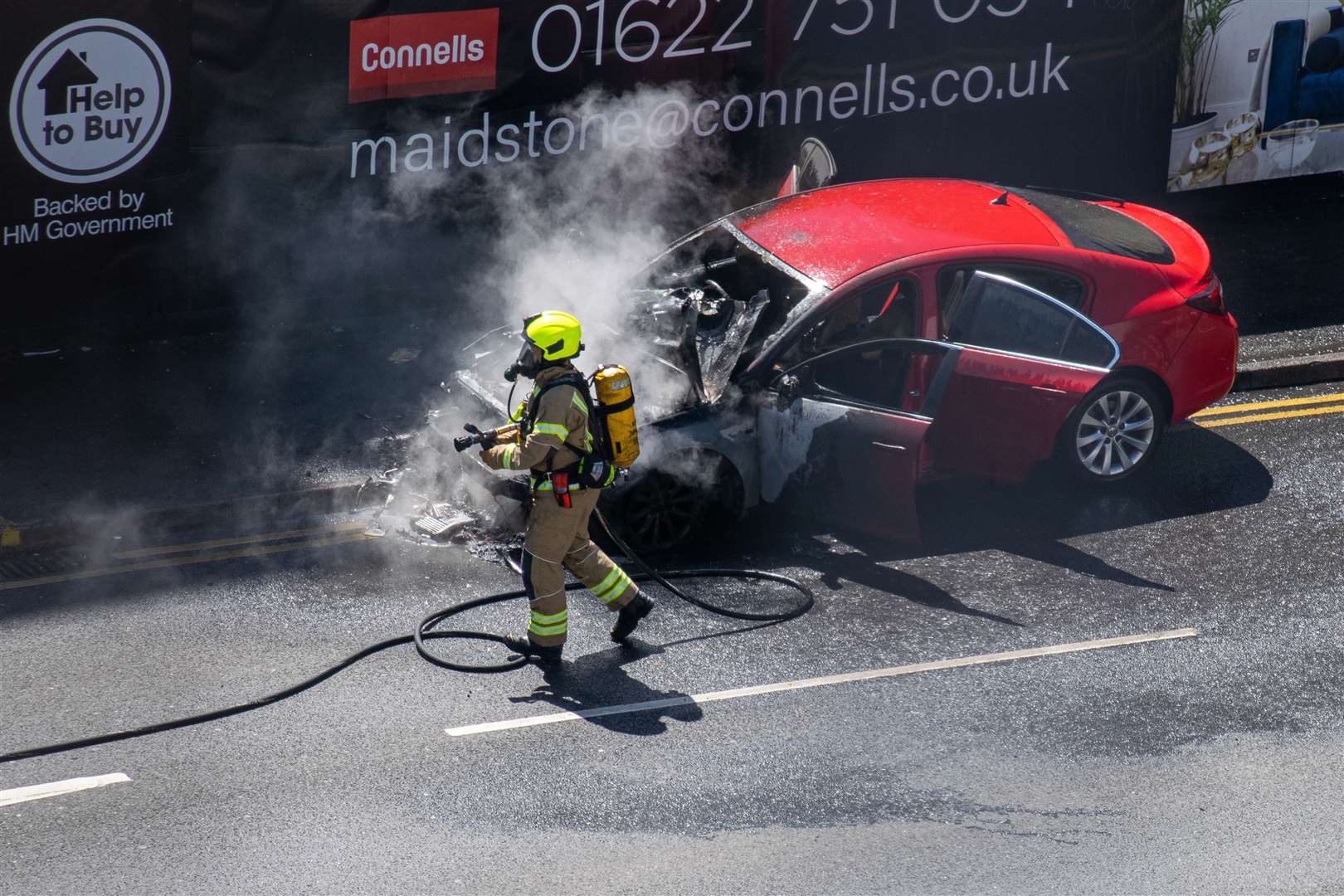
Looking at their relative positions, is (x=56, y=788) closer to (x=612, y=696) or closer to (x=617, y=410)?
(x=612, y=696)

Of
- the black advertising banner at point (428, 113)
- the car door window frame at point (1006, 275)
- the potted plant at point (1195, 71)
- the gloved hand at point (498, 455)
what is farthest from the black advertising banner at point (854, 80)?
the gloved hand at point (498, 455)

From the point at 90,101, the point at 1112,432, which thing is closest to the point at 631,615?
the point at 1112,432

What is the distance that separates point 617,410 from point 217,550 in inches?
107

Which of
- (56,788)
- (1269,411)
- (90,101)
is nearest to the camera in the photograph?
(56,788)

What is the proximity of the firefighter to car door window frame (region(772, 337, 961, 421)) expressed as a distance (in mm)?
1575

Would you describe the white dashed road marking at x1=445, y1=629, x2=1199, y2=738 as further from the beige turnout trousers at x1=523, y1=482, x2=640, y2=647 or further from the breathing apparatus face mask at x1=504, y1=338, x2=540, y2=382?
the breathing apparatus face mask at x1=504, y1=338, x2=540, y2=382

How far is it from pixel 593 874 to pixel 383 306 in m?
7.02

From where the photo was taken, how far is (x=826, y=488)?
8.41 meters

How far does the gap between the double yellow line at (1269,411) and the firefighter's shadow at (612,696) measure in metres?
4.66

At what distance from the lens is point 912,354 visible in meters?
8.50

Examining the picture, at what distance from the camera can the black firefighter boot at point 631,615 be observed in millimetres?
7484

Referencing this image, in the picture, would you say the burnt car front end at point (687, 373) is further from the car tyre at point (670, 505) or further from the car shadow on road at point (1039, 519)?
the car shadow on road at point (1039, 519)

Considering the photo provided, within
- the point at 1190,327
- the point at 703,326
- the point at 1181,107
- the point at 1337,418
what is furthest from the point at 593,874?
the point at 1181,107

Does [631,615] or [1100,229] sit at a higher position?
[1100,229]
